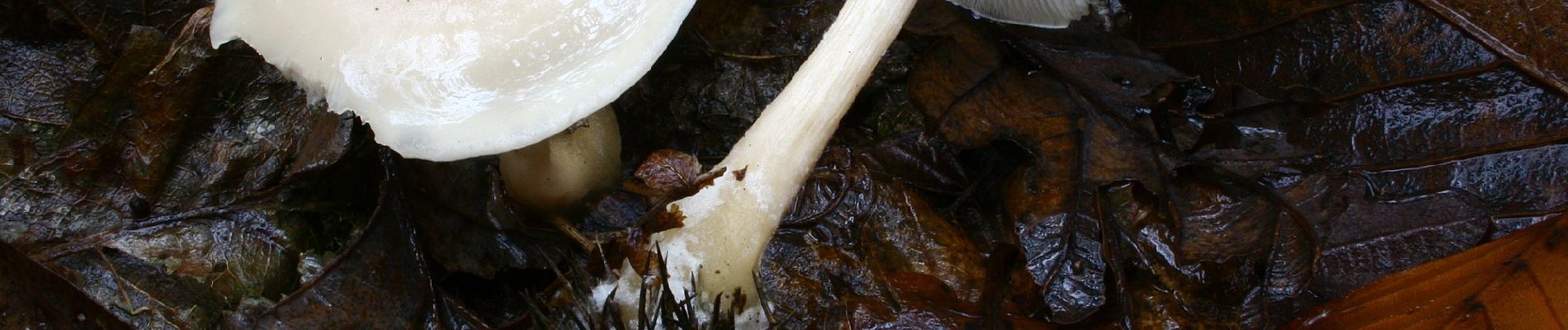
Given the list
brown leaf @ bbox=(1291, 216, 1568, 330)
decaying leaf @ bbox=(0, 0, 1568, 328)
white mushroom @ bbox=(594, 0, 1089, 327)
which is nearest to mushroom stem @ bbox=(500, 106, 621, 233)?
decaying leaf @ bbox=(0, 0, 1568, 328)

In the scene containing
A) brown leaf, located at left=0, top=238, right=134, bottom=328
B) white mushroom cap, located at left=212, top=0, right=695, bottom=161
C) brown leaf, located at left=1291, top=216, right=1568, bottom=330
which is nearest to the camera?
white mushroom cap, located at left=212, top=0, right=695, bottom=161

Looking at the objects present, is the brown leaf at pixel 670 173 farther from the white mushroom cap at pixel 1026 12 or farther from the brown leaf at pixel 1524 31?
the brown leaf at pixel 1524 31

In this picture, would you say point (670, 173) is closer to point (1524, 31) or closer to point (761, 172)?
point (761, 172)

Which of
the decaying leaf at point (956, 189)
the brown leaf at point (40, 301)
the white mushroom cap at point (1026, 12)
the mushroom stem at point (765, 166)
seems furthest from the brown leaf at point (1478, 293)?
the brown leaf at point (40, 301)

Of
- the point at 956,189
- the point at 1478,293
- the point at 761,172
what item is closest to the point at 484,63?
the point at 761,172

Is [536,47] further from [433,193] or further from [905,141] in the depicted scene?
[905,141]

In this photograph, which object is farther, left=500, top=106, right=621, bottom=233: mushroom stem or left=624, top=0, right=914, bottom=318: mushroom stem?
left=500, top=106, right=621, bottom=233: mushroom stem

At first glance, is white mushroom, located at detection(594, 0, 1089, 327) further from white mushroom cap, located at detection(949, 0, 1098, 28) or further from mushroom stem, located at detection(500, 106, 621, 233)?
white mushroom cap, located at detection(949, 0, 1098, 28)
